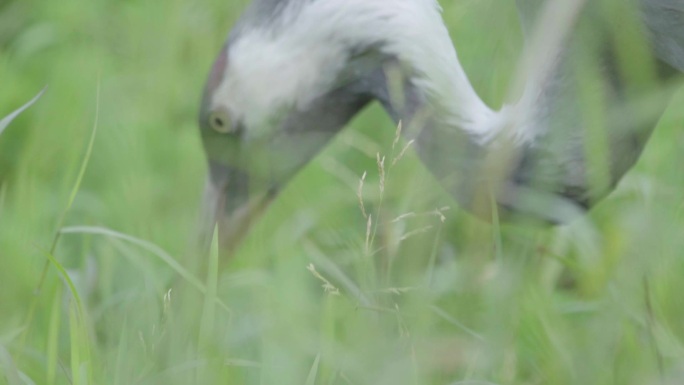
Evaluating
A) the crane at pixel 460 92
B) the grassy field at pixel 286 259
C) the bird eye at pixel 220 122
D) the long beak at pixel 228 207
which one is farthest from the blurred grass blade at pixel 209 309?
the long beak at pixel 228 207

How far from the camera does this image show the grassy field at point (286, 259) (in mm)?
1609

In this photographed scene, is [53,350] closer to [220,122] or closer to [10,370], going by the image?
[10,370]

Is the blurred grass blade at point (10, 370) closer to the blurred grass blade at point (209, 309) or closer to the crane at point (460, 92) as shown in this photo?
the blurred grass blade at point (209, 309)

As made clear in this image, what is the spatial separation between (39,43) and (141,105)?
470 mm

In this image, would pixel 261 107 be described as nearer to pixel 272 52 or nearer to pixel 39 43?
pixel 272 52

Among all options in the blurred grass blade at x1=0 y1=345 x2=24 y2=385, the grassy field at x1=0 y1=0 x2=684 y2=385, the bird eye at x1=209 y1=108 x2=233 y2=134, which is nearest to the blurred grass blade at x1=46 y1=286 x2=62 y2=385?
the grassy field at x1=0 y1=0 x2=684 y2=385

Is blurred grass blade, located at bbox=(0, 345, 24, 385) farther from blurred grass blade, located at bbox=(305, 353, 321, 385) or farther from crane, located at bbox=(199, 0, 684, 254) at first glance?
crane, located at bbox=(199, 0, 684, 254)

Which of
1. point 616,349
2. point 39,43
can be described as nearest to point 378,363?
point 616,349

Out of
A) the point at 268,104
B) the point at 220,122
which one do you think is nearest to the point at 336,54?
the point at 268,104

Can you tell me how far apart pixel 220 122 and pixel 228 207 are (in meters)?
0.20

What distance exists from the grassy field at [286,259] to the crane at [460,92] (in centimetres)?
6

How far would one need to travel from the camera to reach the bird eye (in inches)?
94.4

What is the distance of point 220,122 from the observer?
7.92 feet

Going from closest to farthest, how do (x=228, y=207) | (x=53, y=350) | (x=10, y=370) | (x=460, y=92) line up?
(x=10, y=370) → (x=53, y=350) → (x=460, y=92) → (x=228, y=207)
